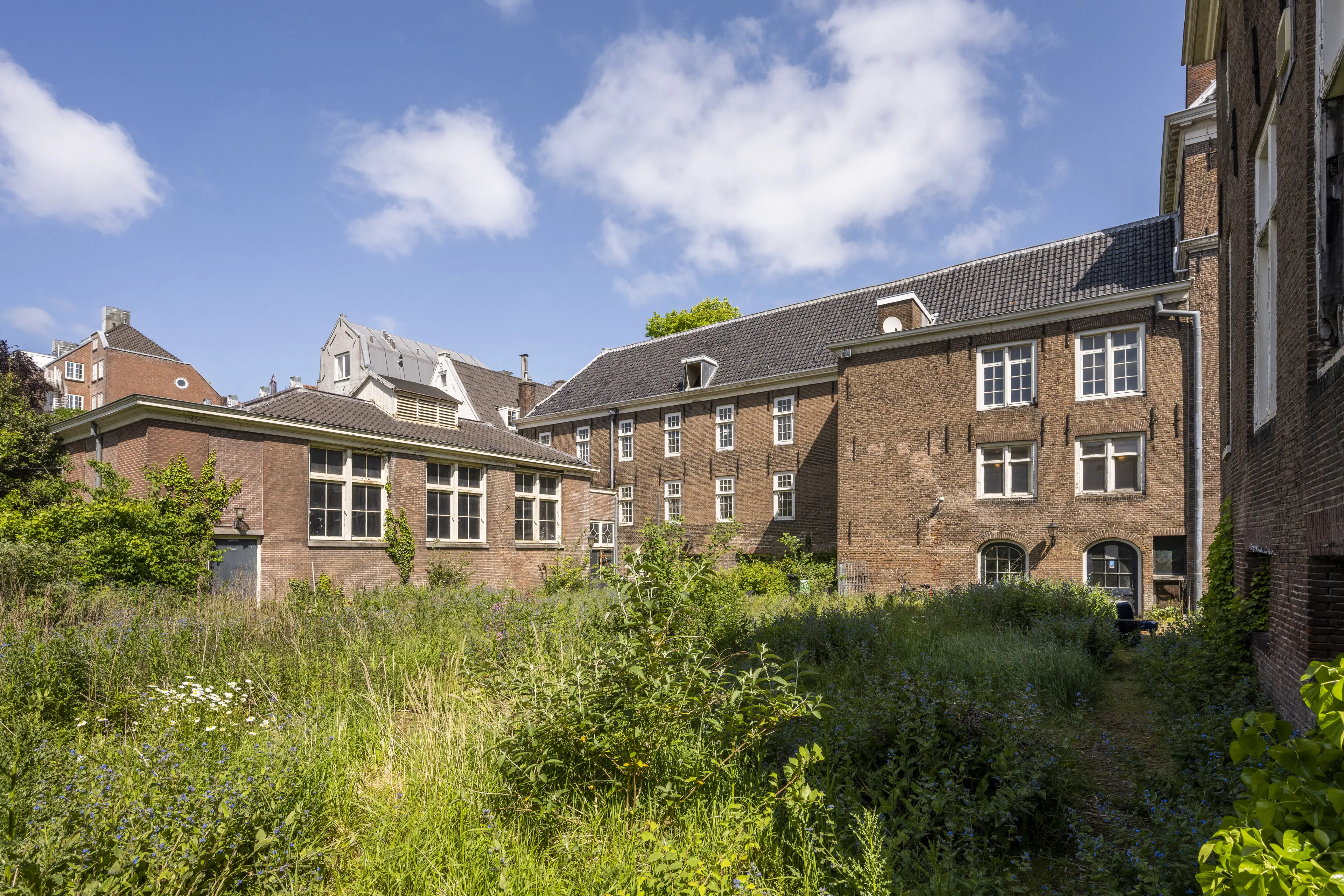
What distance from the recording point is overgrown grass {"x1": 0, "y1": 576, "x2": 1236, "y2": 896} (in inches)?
138

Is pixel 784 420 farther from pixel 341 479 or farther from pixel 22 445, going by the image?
pixel 22 445

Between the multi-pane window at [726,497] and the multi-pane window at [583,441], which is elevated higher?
the multi-pane window at [583,441]

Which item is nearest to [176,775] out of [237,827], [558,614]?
[237,827]

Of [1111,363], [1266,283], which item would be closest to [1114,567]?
[1111,363]

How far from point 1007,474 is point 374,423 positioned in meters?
18.0

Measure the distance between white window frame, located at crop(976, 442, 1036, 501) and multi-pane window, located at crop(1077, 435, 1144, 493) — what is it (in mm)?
1155

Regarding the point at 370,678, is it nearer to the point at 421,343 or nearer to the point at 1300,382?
the point at 1300,382

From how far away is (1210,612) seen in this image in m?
9.59

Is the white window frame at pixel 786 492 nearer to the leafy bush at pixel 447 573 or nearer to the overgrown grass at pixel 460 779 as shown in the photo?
the leafy bush at pixel 447 573

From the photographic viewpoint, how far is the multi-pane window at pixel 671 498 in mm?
29156

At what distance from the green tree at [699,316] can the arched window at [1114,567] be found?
80.5 ft

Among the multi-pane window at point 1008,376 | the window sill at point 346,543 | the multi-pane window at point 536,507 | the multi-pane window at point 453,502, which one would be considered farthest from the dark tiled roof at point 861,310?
the window sill at point 346,543

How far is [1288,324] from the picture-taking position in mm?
5770

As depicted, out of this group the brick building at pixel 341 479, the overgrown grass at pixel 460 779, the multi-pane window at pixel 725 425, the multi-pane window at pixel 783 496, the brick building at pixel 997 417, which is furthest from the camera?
the multi-pane window at pixel 725 425
